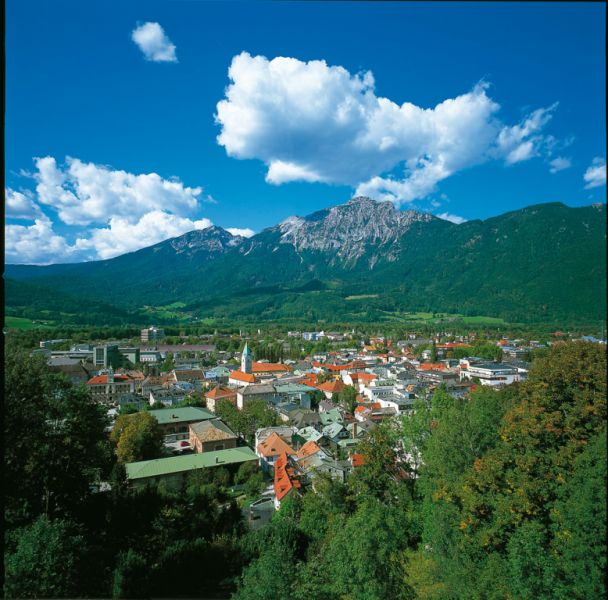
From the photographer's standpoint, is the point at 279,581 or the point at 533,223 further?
the point at 533,223

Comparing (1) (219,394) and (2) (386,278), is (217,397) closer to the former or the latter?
(1) (219,394)

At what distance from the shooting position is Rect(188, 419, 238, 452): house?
19.7m

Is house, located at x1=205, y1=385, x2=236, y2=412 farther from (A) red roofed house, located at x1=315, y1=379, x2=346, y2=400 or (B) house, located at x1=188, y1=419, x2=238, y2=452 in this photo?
(B) house, located at x1=188, y1=419, x2=238, y2=452

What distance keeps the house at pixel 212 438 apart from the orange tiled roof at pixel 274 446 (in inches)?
77.6

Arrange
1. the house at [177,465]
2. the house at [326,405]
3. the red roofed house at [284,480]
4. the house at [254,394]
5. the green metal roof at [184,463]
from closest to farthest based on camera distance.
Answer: the red roofed house at [284,480] → the house at [177,465] → the green metal roof at [184,463] → the house at [326,405] → the house at [254,394]

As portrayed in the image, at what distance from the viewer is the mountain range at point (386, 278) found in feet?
323

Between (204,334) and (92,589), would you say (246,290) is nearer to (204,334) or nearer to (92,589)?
(204,334)

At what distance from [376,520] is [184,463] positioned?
11325mm

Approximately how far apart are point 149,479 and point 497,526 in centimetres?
1331

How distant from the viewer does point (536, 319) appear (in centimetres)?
9219

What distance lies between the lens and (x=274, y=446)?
18266 millimetres

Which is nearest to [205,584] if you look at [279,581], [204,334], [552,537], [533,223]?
[279,581]

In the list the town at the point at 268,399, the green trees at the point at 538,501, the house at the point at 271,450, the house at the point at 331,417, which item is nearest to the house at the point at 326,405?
the town at the point at 268,399

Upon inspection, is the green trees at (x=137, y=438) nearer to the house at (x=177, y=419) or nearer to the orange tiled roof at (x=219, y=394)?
the house at (x=177, y=419)
